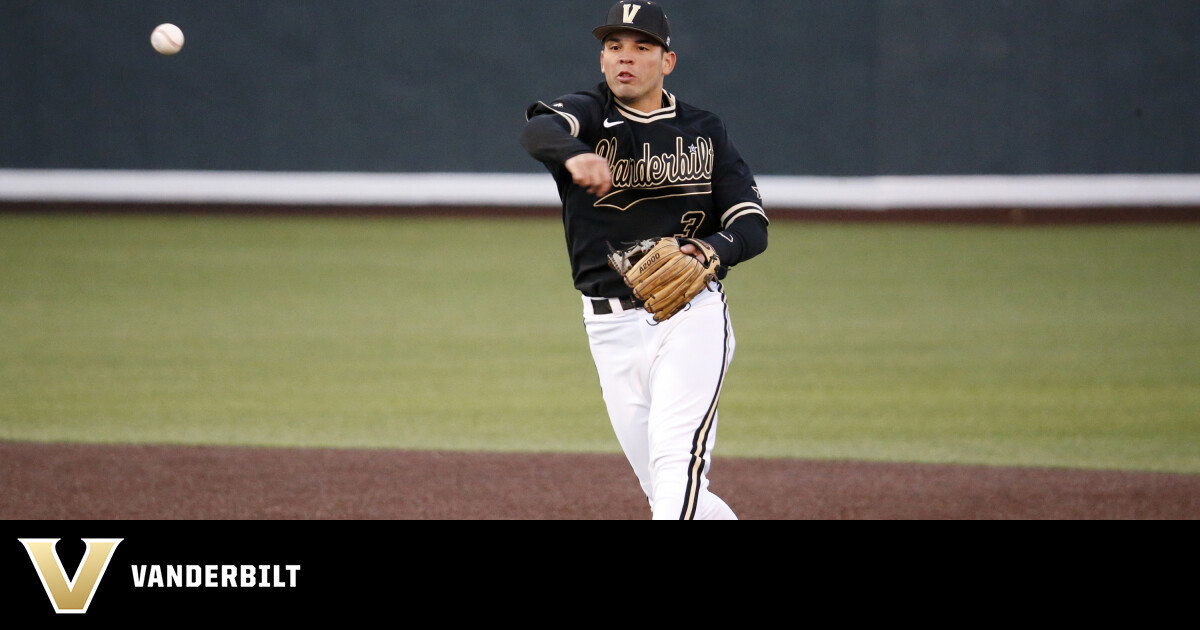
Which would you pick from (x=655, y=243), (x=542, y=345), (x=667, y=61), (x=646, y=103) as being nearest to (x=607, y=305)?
(x=655, y=243)

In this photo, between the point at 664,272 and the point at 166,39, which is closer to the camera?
the point at 664,272

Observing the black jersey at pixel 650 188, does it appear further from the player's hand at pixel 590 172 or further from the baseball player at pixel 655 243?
the player's hand at pixel 590 172

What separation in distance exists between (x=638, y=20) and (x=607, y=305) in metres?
0.86

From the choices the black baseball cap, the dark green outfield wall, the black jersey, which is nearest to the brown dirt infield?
the black jersey

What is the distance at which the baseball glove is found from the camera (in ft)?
12.3

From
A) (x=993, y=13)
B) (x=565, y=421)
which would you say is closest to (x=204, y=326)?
(x=565, y=421)

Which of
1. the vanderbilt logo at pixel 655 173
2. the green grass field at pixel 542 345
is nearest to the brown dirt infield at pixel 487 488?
the green grass field at pixel 542 345

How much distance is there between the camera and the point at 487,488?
20.4 ft

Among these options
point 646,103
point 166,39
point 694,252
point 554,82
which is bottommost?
point 694,252

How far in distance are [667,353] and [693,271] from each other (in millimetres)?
279

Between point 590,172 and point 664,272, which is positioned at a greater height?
point 590,172
